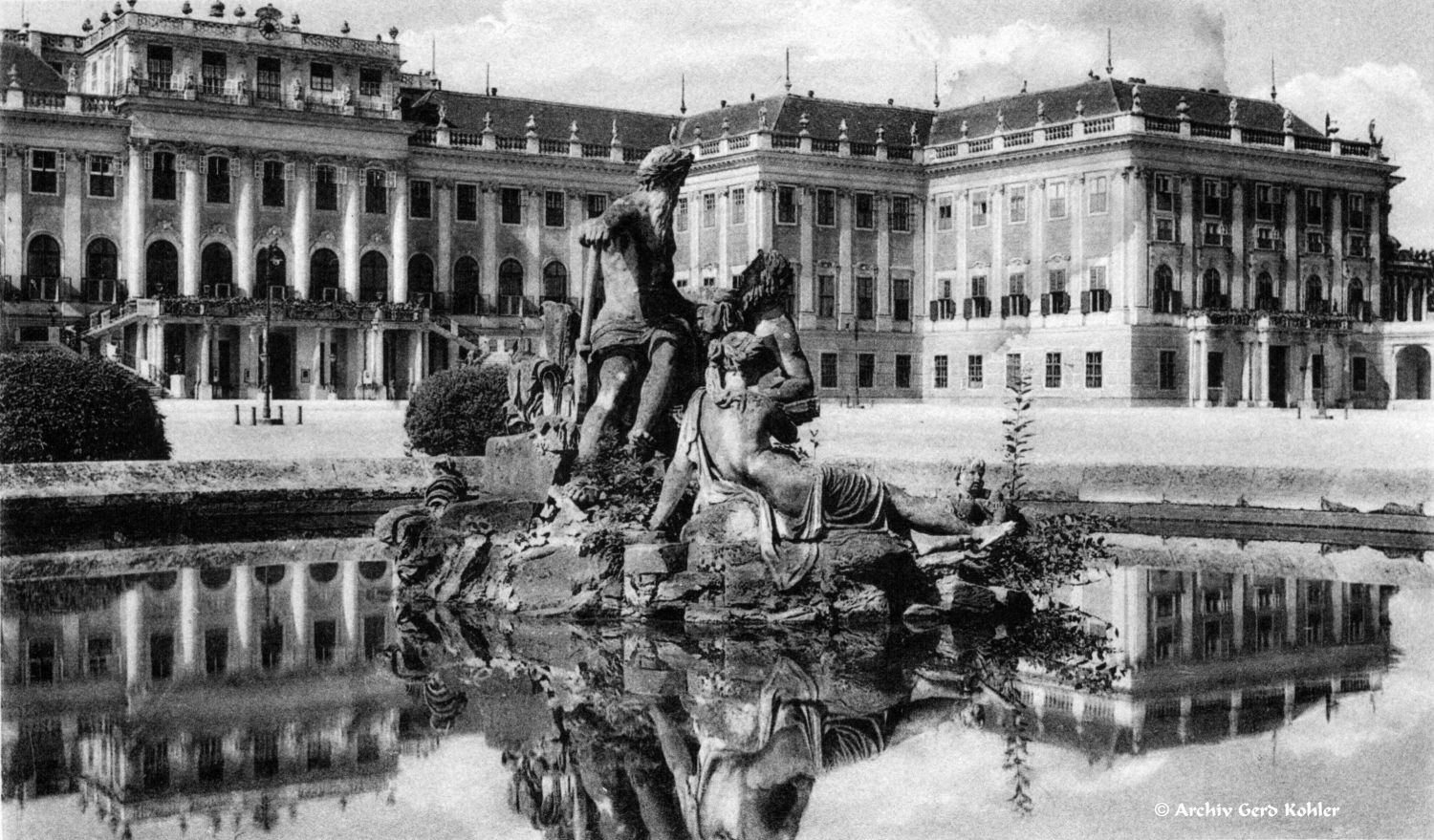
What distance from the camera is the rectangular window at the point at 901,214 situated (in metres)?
72.2

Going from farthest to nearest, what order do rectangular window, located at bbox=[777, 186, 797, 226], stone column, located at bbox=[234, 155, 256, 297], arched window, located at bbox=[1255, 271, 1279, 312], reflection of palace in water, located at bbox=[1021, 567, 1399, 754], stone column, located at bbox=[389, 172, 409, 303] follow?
1. rectangular window, located at bbox=[777, 186, 797, 226]
2. stone column, located at bbox=[389, 172, 409, 303]
3. arched window, located at bbox=[1255, 271, 1279, 312]
4. stone column, located at bbox=[234, 155, 256, 297]
5. reflection of palace in water, located at bbox=[1021, 567, 1399, 754]

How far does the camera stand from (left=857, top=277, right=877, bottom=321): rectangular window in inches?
2832

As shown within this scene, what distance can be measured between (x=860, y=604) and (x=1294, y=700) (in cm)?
317

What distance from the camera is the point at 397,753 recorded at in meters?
8.80

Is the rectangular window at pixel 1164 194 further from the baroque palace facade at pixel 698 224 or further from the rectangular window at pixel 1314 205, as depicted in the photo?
the rectangular window at pixel 1314 205

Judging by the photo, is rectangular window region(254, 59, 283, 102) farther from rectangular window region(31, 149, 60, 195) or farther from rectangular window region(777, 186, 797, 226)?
rectangular window region(777, 186, 797, 226)

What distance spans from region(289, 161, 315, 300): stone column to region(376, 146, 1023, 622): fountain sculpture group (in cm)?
5418

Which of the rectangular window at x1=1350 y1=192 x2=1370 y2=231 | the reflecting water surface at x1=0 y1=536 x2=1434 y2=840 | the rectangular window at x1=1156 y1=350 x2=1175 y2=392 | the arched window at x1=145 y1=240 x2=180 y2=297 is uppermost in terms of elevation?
the rectangular window at x1=1350 y1=192 x2=1370 y2=231

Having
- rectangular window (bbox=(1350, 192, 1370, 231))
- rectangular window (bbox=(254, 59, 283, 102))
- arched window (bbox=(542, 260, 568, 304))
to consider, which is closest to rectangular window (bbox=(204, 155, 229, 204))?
rectangular window (bbox=(254, 59, 283, 102))

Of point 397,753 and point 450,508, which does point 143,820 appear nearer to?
point 397,753

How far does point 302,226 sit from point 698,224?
1576cm

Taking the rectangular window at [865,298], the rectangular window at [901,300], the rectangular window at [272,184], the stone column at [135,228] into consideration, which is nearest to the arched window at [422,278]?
the rectangular window at [272,184]

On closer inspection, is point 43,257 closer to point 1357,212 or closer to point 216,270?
point 216,270

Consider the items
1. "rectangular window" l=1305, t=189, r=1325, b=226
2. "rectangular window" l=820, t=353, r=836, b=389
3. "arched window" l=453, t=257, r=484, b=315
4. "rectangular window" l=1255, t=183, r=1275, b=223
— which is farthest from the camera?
"arched window" l=453, t=257, r=484, b=315
